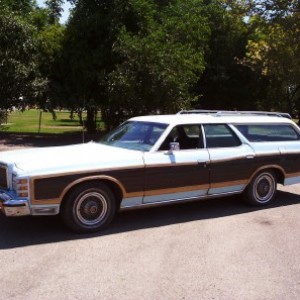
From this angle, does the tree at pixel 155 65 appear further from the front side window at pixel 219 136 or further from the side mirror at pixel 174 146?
the side mirror at pixel 174 146

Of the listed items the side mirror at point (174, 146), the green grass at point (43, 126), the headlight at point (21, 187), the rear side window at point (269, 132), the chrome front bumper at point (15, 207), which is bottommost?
the green grass at point (43, 126)

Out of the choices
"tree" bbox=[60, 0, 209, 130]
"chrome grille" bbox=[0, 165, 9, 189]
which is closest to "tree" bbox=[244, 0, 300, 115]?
"tree" bbox=[60, 0, 209, 130]

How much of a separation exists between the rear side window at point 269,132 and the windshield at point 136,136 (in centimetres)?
151

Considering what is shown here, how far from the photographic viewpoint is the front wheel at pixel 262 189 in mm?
7688

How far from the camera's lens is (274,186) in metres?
8.01

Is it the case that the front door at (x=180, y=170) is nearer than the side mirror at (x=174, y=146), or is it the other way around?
the front door at (x=180, y=170)

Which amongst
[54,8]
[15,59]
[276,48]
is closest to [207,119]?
[15,59]

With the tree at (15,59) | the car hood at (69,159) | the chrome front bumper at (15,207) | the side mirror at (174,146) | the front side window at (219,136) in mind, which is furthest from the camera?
the tree at (15,59)

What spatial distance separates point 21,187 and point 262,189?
13.2ft

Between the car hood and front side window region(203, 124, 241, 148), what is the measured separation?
1.29 m

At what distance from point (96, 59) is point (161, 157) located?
37.2 feet

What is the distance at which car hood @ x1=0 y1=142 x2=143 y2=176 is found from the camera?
18.9 ft

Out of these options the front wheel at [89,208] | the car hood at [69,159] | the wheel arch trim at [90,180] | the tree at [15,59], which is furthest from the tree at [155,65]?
the front wheel at [89,208]

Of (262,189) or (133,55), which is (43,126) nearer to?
(133,55)
